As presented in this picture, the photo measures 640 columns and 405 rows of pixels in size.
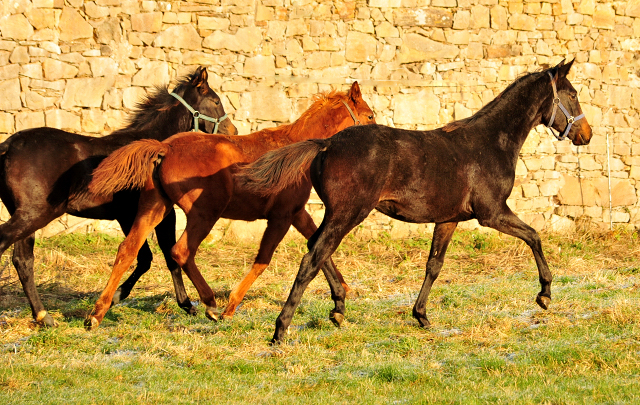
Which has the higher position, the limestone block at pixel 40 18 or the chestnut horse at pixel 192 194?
the limestone block at pixel 40 18

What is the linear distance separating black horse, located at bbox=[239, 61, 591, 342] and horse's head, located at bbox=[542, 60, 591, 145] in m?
0.01

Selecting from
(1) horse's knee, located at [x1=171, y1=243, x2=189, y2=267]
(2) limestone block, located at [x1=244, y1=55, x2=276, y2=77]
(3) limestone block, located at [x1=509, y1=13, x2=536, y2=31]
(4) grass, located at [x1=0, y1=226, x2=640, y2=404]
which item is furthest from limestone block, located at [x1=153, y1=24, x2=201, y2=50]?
(1) horse's knee, located at [x1=171, y1=243, x2=189, y2=267]

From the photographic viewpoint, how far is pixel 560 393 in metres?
3.83

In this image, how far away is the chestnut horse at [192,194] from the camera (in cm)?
569

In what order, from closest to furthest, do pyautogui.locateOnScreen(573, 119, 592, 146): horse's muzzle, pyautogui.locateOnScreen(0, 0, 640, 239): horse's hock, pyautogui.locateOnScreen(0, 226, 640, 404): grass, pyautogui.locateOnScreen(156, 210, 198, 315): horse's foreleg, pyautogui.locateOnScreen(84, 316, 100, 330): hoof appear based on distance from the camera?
pyautogui.locateOnScreen(0, 226, 640, 404): grass → pyautogui.locateOnScreen(84, 316, 100, 330): hoof → pyautogui.locateOnScreen(573, 119, 592, 146): horse's muzzle → pyautogui.locateOnScreen(156, 210, 198, 315): horse's foreleg → pyautogui.locateOnScreen(0, 0, 640, 239): horse's hock

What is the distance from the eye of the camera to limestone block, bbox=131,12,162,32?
988cm

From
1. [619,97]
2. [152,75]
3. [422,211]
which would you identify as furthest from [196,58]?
[619,97]

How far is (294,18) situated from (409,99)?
80.0 inches

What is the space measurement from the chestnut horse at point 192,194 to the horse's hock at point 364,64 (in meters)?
3.89

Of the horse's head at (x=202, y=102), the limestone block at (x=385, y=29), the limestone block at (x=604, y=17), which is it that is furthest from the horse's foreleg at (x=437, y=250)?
the limestone block at (x=604, y=17)

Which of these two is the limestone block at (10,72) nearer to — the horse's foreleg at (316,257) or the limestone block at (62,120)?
the limestone block at (62,120)

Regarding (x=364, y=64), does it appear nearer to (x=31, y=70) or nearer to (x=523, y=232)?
(x=31, y=70)

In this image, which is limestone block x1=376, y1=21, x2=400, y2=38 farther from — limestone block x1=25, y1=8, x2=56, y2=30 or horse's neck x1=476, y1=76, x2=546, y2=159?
limestone block x1=25, y1=8, x2=56, y2=30

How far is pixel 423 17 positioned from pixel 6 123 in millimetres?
6129
